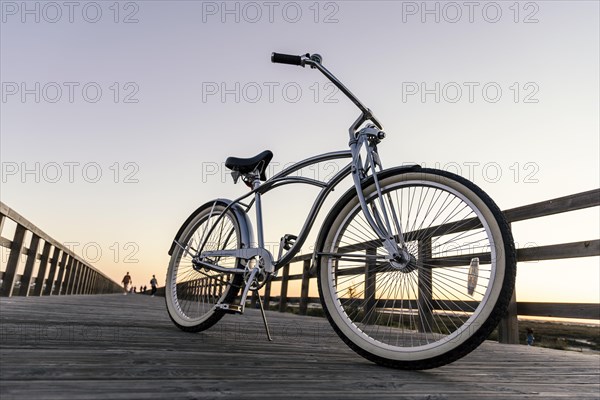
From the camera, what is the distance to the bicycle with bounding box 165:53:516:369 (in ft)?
4.58

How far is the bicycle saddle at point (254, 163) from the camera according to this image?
7.68ft

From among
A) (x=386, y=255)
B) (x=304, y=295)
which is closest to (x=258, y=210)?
(x=386, y=255)

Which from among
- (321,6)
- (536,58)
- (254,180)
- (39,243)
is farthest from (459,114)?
(39,243)

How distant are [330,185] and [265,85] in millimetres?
2116

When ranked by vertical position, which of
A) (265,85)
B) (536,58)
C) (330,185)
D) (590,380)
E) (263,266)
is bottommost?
(590,380)

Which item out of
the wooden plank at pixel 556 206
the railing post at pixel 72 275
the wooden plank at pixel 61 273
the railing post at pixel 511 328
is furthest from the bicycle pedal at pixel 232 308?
the railing post at pixel 72 275

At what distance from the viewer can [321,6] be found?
345 cm

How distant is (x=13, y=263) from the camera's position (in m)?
5.19

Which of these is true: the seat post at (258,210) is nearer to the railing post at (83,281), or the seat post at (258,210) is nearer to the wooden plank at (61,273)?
the wooden plank at (61,273)

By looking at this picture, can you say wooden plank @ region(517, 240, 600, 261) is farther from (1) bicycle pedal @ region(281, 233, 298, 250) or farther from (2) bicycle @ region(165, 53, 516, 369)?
(1) bicycle pedal @ region(281, 233, 298, 250)

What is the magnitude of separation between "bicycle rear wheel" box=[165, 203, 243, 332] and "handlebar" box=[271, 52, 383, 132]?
879 mm

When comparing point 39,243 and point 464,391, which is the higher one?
point 39,243

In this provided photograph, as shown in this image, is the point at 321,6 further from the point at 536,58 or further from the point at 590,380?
the point at 536,58

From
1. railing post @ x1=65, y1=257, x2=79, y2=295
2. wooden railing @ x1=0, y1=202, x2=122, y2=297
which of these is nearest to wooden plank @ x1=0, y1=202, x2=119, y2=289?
wooden railing @ x1=0, y1=202, x2=122, y2=297
